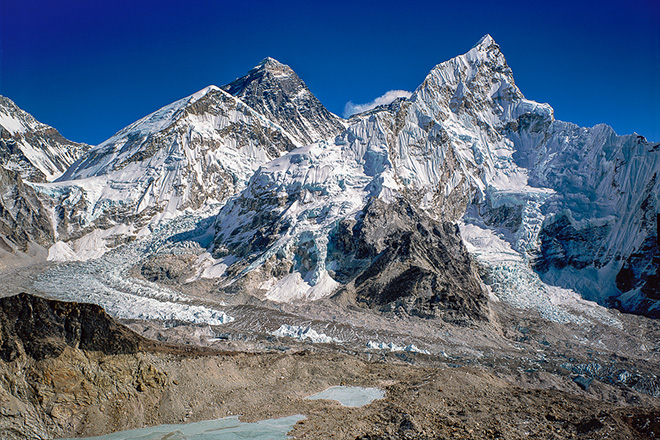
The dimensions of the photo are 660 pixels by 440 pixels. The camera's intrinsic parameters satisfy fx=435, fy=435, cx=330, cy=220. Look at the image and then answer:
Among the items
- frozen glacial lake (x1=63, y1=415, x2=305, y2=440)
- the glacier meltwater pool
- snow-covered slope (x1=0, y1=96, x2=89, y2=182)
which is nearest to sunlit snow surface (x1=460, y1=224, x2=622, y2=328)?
the glacier meltwater pool

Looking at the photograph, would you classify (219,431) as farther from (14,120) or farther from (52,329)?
(14,120)

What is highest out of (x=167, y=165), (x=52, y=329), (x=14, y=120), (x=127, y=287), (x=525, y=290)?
(x=14, y=120)

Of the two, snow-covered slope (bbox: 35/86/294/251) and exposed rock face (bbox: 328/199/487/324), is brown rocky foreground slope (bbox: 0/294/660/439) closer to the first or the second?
exposed rock face (bbox: 328/199/487/324)

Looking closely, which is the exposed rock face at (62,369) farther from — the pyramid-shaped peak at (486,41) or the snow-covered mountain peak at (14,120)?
the snow-covered mountain peak at (14,120)

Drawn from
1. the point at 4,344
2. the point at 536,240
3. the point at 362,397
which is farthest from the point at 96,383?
the point at 536,240

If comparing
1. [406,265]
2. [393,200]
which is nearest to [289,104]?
[393,200]

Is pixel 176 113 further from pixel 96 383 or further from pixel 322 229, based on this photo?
pixel 96 383
